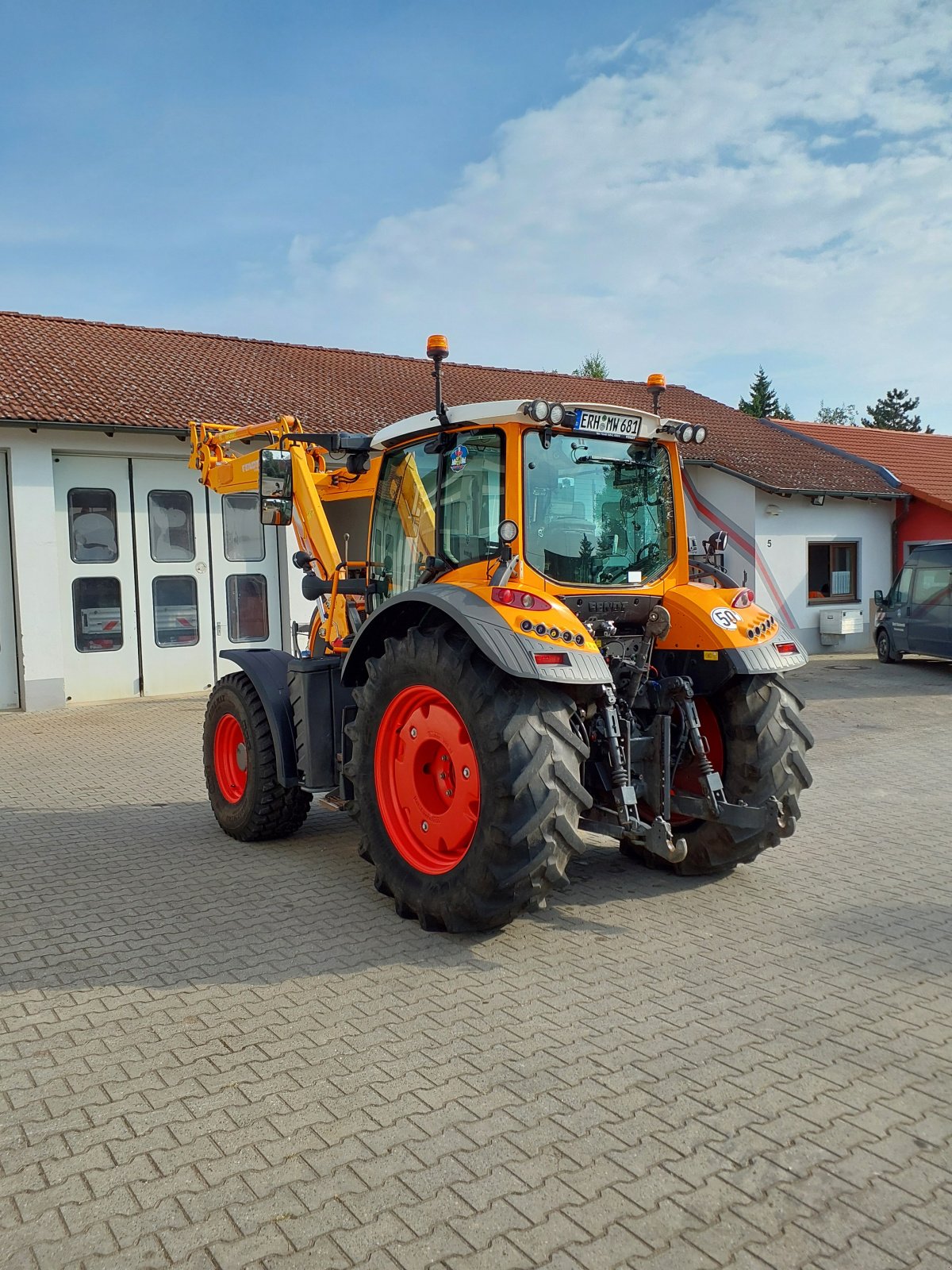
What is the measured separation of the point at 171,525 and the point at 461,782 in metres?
10.6

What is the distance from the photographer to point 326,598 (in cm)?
644

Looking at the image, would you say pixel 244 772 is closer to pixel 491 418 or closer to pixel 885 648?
pixel 491 418

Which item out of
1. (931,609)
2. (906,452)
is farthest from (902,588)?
(906,452)

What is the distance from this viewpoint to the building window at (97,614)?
1346 cm

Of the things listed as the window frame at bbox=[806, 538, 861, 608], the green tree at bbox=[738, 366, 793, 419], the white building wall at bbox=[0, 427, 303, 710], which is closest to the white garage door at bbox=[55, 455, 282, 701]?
the white building wall at bbox=[0, 427, 303, 710]

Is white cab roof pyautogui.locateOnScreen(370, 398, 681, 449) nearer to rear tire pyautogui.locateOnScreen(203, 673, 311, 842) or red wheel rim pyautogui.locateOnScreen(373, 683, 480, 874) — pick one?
red wheel rim pyautogui.locateOnScreen(373, 683, 480, 874)

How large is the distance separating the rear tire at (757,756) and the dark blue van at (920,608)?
12553 millimetres

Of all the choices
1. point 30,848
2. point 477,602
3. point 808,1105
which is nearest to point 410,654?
point 477,602

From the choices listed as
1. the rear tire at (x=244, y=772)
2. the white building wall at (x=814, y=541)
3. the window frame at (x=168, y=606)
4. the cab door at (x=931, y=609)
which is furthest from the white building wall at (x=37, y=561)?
the cab door at (x=931, y=609)

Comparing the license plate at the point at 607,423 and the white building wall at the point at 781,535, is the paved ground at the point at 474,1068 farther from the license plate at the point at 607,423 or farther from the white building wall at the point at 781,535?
the white building wall at the point at 781,535

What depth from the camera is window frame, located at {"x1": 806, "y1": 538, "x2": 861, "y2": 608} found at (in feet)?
67.1

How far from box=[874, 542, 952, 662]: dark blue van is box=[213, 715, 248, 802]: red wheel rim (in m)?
13.3

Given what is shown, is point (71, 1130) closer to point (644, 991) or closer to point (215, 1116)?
point (215, 1116)

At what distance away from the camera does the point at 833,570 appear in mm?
21109
